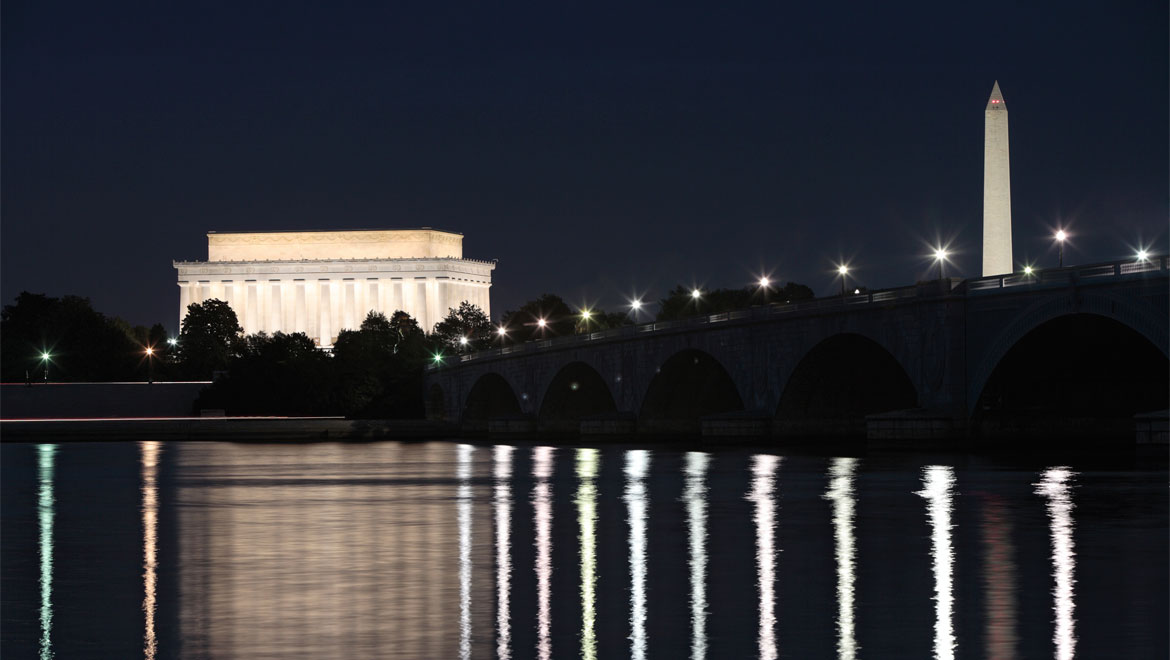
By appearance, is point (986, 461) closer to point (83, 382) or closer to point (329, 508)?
point (329, 508)

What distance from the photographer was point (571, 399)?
12656cm

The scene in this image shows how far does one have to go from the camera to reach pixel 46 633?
20.0m

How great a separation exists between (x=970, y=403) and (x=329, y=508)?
38972mm

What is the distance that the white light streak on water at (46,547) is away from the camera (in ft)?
65.0

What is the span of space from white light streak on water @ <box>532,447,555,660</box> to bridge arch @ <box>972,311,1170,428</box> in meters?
22.3

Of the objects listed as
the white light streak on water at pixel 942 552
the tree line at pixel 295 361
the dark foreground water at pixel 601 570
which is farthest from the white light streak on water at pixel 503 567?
the tree line at pixel 295 361

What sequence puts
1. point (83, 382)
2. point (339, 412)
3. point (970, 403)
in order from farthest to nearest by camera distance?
point (83, 382), point (339, 412), point (970, 403)

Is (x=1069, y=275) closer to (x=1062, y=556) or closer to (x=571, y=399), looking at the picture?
(x=1062, y=556)

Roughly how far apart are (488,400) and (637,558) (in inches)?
4697

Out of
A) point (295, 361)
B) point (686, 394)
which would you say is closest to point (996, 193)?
point (686, 394)

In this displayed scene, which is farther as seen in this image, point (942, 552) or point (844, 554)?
point (942, 552)

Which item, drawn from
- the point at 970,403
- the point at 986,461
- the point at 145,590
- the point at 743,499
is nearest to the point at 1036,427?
the point at 970,403

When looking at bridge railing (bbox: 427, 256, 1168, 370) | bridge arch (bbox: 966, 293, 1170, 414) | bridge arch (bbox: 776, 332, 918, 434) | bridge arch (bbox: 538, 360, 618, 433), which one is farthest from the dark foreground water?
bridge arch (bbox: 538, 360, 618, 433)

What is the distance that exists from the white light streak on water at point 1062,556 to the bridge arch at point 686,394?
175 feet
